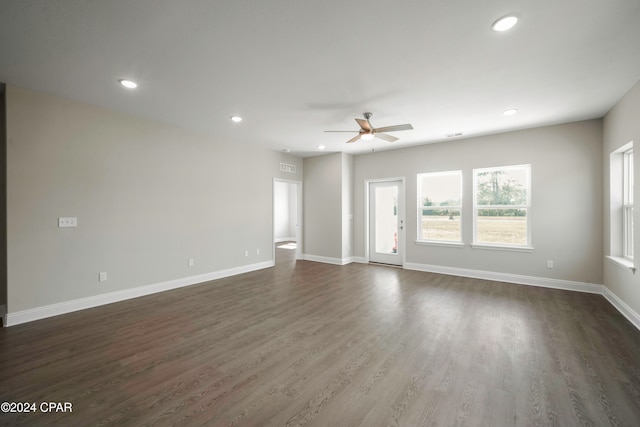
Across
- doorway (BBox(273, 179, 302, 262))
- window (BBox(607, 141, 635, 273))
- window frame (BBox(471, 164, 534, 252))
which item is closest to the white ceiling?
window (BBox(607, 141, 635, 273))

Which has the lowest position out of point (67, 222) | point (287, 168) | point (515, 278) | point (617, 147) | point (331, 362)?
point (331, 362)

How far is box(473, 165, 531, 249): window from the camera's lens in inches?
199

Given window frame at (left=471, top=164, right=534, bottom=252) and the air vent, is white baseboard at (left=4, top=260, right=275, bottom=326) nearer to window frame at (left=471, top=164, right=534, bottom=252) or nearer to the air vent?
the air vent

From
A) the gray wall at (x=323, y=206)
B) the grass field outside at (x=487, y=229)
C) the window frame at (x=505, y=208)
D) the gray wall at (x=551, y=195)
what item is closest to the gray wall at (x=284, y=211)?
the gray wall at (x=323, y=206)

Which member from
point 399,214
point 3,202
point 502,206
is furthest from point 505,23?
point 3,202

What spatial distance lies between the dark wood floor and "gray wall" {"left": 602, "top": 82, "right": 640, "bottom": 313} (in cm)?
33

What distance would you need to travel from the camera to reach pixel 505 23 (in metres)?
2.14

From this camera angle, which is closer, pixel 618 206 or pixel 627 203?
pixel 627 203

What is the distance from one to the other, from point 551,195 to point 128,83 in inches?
261

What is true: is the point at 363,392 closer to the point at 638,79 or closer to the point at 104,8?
the point at 104,8

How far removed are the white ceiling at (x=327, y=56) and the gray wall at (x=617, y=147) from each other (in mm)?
176

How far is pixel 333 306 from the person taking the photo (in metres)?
3.88

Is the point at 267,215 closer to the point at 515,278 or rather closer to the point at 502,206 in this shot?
the point at 502,206

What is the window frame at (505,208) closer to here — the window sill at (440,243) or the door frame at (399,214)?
the window sill at (440,243)
